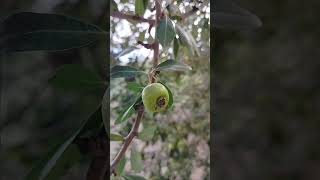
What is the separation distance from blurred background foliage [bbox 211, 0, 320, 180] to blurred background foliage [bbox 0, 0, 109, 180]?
35cm

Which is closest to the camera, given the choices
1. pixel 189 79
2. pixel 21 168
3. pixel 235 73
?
pixel 21 168

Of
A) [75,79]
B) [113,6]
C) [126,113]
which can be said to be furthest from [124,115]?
[113,6]

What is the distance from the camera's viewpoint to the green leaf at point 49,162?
922 millimetres

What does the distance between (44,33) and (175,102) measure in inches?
22.1

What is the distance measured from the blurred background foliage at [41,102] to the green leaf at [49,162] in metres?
0.01

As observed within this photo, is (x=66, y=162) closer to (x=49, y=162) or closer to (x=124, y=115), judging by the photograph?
(x=49, y=162)

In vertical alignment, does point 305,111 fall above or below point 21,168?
above

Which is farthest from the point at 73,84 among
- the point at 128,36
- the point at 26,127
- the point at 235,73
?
the point at 235,73

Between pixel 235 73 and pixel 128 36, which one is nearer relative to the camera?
pixel 235 73

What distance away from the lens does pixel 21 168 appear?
93cm

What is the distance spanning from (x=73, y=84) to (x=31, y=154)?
20 cm

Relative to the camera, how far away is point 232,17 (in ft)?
3.36

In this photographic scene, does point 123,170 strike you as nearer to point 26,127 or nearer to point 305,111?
point 26,127

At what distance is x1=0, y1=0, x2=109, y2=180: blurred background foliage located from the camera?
930 millimetres
